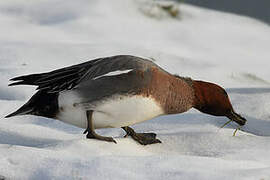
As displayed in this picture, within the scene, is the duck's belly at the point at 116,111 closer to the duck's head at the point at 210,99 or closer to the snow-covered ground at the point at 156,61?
the snow-covered ground at the point at 156,61

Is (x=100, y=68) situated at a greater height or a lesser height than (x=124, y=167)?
greater

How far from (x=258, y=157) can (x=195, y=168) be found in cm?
67

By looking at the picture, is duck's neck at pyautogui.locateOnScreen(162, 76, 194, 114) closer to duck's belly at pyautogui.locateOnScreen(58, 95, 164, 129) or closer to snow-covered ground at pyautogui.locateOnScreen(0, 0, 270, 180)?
duck's belly at pyautogui.locateOnScreen(58, 95, 164, 129)

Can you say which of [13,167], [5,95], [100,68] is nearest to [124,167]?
[13,167]

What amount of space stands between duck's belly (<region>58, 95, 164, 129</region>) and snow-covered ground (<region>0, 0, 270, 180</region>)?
13cm

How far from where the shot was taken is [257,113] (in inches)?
177

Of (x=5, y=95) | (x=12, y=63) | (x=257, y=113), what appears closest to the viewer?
(x=257, y=113)

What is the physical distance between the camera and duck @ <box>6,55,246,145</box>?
11.2ft

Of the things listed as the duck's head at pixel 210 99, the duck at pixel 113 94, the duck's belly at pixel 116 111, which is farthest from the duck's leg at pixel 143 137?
the duck's head at pixel 210 99

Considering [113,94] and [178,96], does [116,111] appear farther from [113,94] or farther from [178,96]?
[178,96]

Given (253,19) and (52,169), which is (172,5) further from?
(52,169)

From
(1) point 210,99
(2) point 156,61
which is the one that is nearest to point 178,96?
(1) point 210,99

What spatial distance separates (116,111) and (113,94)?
94mm

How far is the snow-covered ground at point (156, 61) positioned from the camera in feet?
9.53
